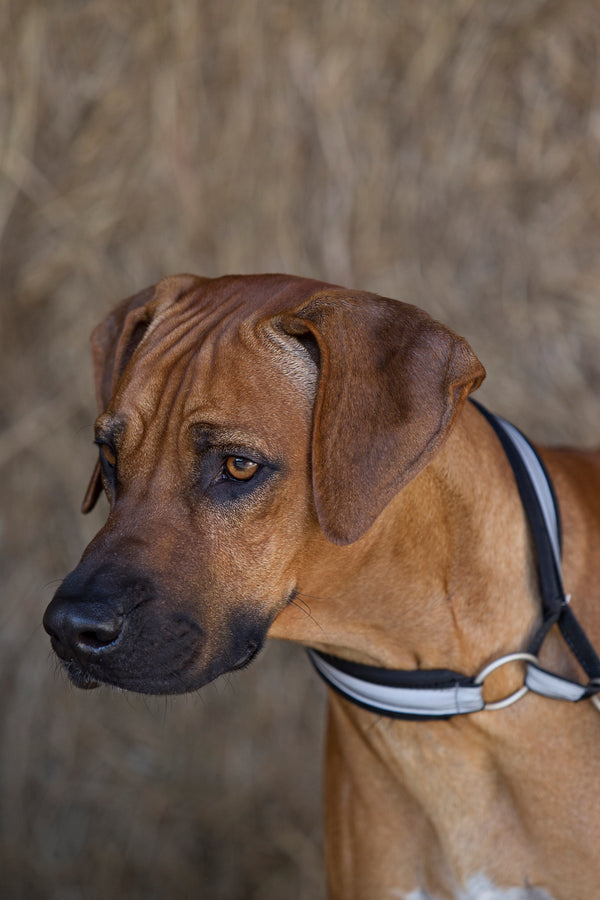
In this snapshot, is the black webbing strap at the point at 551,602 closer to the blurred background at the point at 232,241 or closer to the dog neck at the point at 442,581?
the dog neck at the point at 442,581

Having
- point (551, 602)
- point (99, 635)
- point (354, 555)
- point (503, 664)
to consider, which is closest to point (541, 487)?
point (551, 602)

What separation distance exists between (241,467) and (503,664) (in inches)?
31.4

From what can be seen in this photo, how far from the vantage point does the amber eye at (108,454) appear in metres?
2.23

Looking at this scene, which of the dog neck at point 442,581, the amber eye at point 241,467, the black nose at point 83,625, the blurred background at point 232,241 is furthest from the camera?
the blurred background at point 232,241

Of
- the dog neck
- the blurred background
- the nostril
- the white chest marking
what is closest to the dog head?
the nostril

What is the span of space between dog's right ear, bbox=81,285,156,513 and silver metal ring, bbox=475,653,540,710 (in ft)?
3.50

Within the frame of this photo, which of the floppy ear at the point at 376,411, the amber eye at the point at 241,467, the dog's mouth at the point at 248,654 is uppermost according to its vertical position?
the floppy ear at the point at 376,411

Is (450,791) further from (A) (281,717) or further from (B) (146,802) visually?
(B) (146,802)

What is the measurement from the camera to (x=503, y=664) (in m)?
2.30

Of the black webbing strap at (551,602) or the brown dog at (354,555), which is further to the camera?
the black webbing strap at (551,602)

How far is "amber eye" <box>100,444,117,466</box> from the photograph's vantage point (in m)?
2.23

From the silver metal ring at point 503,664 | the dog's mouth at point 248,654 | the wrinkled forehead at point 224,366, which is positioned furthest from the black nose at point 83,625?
the silver metal ring at point 503,664

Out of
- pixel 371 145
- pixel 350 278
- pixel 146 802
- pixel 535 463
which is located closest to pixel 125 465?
pixel 535 463

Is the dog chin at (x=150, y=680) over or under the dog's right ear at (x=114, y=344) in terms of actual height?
under
